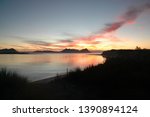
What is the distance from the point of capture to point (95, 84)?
714cm

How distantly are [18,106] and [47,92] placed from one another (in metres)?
1.46

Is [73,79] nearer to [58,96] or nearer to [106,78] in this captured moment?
[106,78]

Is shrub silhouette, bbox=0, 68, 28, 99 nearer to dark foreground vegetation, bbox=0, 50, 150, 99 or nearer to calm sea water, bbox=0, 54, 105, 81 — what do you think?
dark foreground vegetation, bbox=0, 50, 150, 99

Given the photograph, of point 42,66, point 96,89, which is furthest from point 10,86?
point 42,66

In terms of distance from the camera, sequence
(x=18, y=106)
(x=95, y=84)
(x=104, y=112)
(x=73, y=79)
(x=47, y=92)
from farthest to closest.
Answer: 1. (x=73, y=79)
2. (x=95, y=84)
3. (x=47, y=92)
4. (x=18, y=106)
5. (x=104, y=112)

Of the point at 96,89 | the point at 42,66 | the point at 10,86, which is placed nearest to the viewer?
the point at 96,89

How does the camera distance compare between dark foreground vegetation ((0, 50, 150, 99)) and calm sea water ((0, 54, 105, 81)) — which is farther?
calm sea water ((0, 54, 105, 81))

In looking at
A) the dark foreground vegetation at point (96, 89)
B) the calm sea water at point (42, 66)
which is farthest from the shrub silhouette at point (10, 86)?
the calm sea water at point (42, 66)

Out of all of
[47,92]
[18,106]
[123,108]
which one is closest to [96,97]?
[123,108]

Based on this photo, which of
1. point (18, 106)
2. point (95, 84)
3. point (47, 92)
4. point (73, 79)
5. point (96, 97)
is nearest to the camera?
point (18, 106)

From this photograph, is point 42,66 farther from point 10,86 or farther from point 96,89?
point 96,89

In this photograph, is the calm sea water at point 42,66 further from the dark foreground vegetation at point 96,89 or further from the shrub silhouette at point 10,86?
the dark foreground vegetation at point 96,89

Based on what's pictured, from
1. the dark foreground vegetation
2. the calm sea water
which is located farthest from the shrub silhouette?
the calm sea water

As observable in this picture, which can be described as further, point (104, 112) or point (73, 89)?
point (73, 89)
